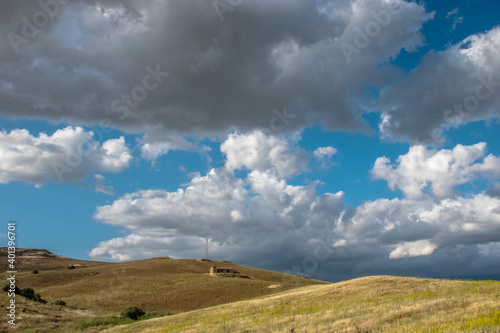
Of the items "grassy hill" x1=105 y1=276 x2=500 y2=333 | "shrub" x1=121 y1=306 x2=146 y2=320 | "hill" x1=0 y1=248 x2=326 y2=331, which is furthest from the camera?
"shrub" x1=121 y1=306 x2=146 y2=320

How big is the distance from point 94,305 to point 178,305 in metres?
14.8

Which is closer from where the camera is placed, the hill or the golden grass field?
the golden grass field

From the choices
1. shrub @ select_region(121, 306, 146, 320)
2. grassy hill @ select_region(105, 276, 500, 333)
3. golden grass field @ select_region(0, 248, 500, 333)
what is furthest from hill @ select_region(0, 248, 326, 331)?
grassy hill @ select_region(105, 276, 500, 333)

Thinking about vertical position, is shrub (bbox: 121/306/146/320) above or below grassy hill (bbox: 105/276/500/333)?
below

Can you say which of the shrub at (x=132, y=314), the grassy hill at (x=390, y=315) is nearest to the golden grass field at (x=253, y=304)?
the grassy hill at (x=390, y=315)

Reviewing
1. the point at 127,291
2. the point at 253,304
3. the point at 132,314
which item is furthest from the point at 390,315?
the point at 127,291

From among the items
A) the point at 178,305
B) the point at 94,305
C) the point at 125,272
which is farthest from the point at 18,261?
the point at 178,305

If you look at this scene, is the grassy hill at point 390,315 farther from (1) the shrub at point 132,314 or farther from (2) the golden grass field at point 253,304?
(1) the shrub at point 132,314

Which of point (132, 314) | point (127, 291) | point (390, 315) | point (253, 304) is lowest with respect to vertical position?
point (127, 291)

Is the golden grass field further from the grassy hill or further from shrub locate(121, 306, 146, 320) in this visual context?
shrub locate(121, 306, 146, 320)

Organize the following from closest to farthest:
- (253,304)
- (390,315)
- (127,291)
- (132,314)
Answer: (390,315) → (253,304) → (132,314) → (127,291)

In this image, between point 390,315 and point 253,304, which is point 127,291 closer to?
point 253,304

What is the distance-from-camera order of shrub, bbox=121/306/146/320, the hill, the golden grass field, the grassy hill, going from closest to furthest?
the grassy hill, the golden grass field, the hill, shrub, bbox=121/306/146/320

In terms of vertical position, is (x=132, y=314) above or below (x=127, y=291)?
above
